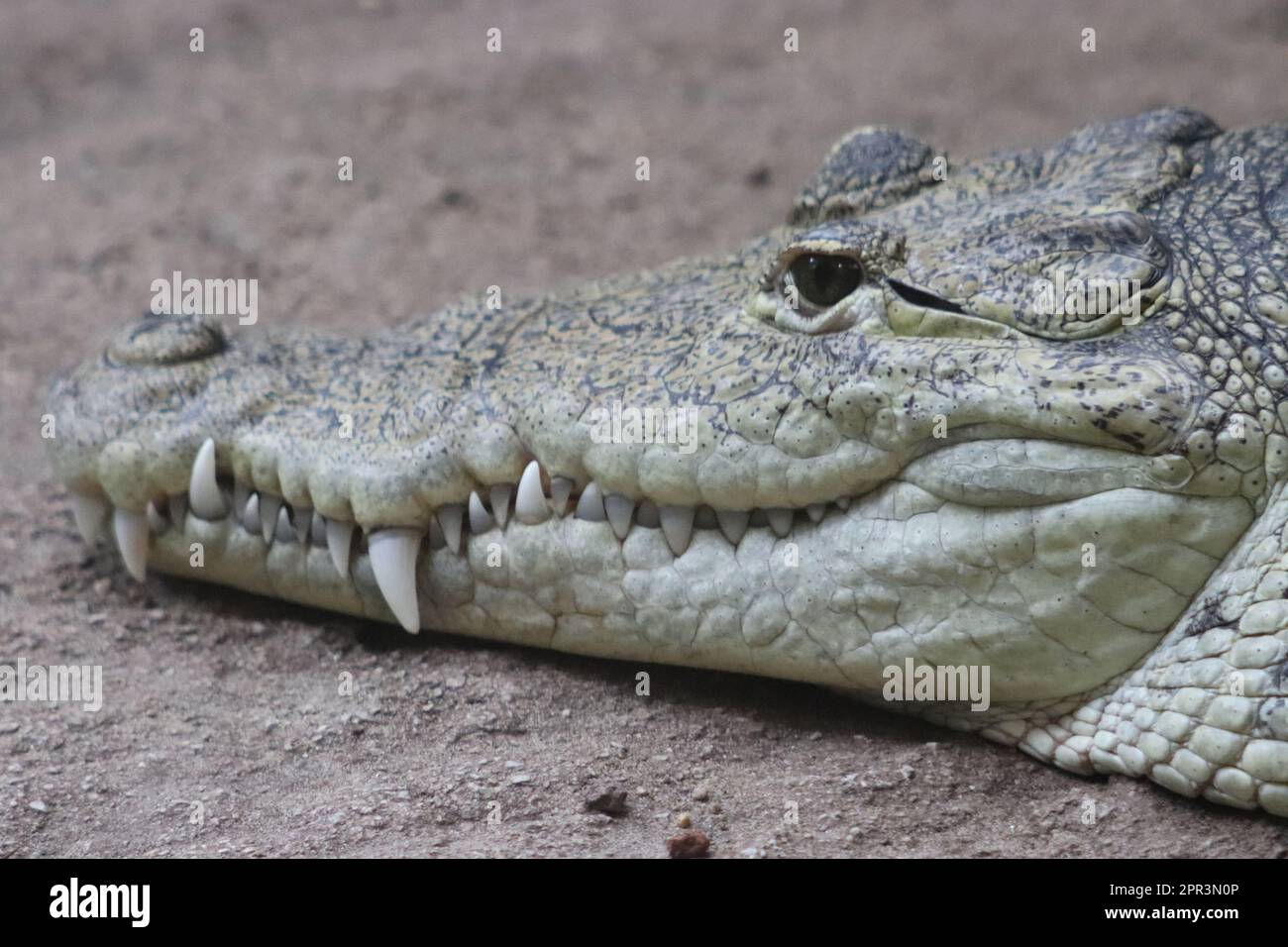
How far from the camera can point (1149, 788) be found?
310cm

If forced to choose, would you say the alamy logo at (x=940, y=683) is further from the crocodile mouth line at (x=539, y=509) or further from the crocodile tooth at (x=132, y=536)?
the crocodile tooth at (x=132, y=536)

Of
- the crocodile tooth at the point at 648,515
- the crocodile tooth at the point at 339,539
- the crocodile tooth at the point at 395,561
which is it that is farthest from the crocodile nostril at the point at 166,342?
the crocodile tooth at the point at 648,515

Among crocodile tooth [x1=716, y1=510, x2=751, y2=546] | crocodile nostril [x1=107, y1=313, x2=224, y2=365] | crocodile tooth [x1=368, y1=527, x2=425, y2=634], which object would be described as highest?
crocodile nostril [x1=107, y1=313, x2=224, y2=365]

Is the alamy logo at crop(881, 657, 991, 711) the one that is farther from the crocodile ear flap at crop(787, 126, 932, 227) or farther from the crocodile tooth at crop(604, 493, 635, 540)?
the crocodile ear flap at crop(787, 126, 932, 227)

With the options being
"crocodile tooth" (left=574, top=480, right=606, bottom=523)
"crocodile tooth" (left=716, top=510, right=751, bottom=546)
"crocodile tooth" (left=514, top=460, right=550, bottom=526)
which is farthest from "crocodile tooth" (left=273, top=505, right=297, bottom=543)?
"crocodile tooth" (left=716, top=510, right=751, bottom=546)

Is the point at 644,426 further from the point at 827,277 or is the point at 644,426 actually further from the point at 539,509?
the point at 827,277

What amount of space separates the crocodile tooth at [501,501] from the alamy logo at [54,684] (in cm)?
113

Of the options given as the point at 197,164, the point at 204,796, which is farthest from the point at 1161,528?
the point at 197,164

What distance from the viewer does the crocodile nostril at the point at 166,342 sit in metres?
3.85

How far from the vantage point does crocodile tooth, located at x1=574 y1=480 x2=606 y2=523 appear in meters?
3.39

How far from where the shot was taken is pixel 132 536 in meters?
3.87

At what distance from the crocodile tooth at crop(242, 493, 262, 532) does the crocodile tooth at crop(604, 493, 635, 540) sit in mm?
970

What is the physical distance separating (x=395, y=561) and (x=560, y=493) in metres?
0.45
